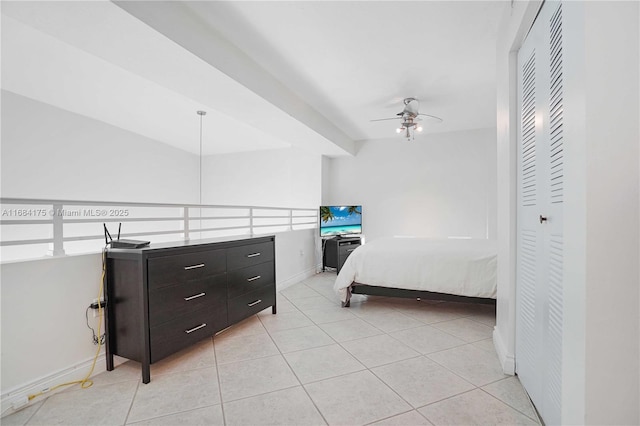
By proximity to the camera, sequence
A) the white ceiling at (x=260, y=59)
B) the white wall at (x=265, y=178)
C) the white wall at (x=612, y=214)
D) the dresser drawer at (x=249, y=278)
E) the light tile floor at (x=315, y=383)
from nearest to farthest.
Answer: the white wall at (x=612, y=214) < the light tile floor at (x=315, y=383) < the white ceiling at (x=260, y=59) < the dresser drawer at (x=249, y=278) < the white wall at (x=265, y=178)

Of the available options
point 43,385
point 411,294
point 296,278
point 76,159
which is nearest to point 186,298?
point 43,385

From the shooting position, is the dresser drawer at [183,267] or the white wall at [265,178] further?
the white wall at [265,178]

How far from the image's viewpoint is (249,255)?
2.64m

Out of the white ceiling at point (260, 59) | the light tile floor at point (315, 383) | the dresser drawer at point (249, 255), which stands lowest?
the light tile floor at point (315, 383)

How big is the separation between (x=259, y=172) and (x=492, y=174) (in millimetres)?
4386

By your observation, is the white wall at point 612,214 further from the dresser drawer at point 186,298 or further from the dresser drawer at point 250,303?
the dresser drawer at point 250,303

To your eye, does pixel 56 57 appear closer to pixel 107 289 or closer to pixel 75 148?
pixel 75 148

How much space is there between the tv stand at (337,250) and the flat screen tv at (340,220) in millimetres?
165

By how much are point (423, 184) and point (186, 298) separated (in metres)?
4.47

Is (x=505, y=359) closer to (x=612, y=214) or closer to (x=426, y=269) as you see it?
(x=426, y=269)

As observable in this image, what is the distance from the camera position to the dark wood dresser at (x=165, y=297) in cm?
178

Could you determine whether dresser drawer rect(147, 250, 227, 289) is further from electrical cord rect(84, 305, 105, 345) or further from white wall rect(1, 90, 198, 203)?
white wall rect(1, 90, 198, 203)

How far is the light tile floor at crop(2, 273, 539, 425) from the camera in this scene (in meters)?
1.46

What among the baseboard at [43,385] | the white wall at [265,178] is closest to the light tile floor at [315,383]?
the baseboard at [43,385]
